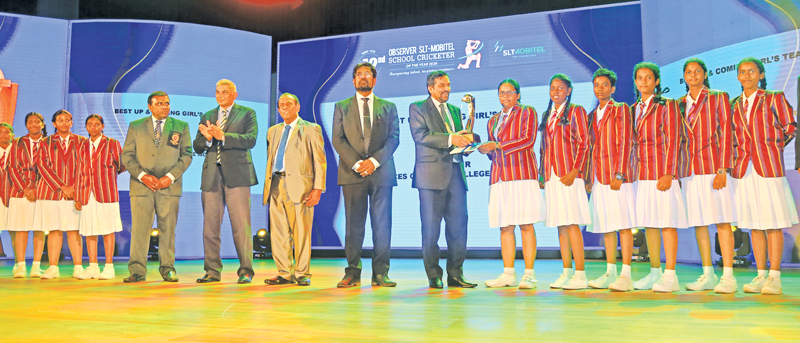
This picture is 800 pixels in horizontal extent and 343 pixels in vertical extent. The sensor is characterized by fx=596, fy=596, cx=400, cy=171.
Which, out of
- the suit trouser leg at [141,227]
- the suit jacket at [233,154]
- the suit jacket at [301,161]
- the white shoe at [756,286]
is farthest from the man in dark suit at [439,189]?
the suit trouser leg at [141,227]

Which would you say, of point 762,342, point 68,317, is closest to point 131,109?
point 68,317

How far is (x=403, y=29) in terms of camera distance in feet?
23.1

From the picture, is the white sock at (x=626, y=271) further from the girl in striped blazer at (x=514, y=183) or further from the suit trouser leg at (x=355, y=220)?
the suit trouser leg at (x=355, y=220)

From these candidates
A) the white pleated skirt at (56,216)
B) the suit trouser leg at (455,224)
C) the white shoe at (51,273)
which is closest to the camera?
the suit trouser leg at (455,224)

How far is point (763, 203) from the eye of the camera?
302 cm

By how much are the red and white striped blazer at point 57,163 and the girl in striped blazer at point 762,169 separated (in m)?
4.54

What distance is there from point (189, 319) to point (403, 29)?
5440 mm

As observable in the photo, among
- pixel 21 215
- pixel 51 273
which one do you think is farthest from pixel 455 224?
pixel 21 215

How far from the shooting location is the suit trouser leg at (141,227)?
13.5ft

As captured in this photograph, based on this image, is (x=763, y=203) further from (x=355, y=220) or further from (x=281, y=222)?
(x=281, y=222)

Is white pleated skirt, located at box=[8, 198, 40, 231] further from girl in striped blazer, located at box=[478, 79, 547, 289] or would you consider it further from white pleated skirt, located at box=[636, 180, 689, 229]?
white pleated skirt, located at box=[636, 180, 689, 229]

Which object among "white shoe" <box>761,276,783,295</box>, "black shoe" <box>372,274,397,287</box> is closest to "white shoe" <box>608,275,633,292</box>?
"white shoe" <box>761,276,783,295</box>

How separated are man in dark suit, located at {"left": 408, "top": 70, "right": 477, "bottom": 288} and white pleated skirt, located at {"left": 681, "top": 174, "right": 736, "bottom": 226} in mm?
1243

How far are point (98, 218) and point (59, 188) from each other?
51 centimetres
